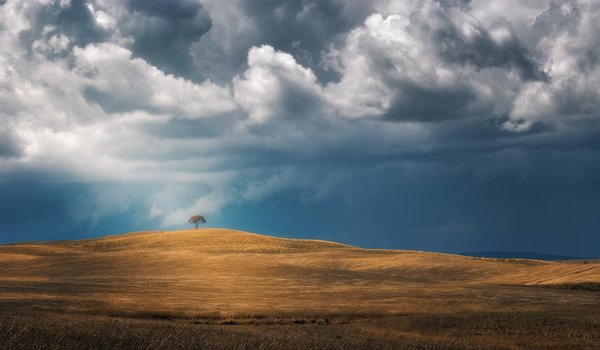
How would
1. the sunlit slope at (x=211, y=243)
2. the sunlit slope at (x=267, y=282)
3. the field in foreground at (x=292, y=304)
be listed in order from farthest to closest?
the sunlit slope at (x=211, y=243) → the sunlit slope at (x=267, y=282) → the field in foreground at (x=292, y=304)

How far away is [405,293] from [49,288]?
29676 millimetres

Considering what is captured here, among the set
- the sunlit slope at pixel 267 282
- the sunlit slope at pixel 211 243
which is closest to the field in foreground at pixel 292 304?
the sunlit slope at pixel 267 282

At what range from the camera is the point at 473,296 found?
165 feet

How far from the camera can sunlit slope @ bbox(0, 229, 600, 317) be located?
1622 inches

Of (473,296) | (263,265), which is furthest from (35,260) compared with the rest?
(473,296)

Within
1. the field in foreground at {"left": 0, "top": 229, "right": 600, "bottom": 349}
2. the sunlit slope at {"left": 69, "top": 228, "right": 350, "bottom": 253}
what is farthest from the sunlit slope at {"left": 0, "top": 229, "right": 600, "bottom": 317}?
the sunlit slope at {"left": 69, "top": 228, "right": 350, "bottom": 253}

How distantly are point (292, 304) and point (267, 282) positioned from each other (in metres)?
22.8

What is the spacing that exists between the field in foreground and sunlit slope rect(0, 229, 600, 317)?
158 mm

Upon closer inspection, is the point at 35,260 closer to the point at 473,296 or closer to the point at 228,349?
the point at 473,296

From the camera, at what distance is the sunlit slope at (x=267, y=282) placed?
41188 mm

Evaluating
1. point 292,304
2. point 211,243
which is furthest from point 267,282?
point 211,243

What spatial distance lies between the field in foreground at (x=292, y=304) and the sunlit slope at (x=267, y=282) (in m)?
0.16

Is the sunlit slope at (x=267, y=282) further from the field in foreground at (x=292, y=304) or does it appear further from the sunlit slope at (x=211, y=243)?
the sunlit slope at (x=211, y=243)

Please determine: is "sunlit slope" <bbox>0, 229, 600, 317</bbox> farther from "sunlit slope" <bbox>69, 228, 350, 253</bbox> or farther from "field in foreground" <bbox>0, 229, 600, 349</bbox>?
"sunlit slope" <bbox>69, 228, 350, 253</bbox>
